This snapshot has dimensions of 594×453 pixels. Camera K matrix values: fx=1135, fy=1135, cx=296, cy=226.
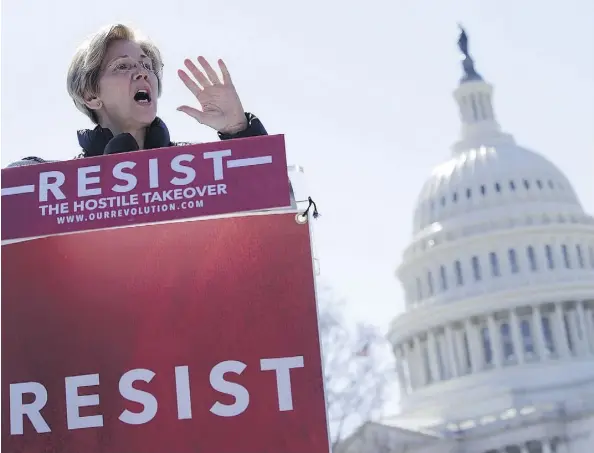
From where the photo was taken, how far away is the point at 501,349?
6481 cm

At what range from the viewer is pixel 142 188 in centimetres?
240

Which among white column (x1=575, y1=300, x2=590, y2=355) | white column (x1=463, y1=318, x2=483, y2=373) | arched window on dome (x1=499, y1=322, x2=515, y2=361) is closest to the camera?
white column (x1=575, y1=300, x2=590, y2=355)

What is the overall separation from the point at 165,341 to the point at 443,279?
67613mm

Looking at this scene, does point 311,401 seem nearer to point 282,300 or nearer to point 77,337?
point 282,300

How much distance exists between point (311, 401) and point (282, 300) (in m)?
0.22

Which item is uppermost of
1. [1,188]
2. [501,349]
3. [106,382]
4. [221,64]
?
[501,349]

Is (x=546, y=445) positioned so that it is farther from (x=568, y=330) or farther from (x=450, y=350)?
(x=450, y=350)

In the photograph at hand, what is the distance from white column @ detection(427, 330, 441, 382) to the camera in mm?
66562

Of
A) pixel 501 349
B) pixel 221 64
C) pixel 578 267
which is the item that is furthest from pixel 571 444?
pixel 221 64

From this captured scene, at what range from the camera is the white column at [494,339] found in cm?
6400

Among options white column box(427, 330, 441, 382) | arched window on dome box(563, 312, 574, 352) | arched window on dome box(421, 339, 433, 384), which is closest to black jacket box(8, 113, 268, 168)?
arched window on dome box(563, 312, 574, 352)

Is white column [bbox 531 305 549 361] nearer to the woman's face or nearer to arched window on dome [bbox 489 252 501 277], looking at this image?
arched window on dome [bbox 489 252 501 277]

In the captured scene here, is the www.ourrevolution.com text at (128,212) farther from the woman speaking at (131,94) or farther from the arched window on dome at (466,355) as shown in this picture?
the arched window on dome at (466,355)

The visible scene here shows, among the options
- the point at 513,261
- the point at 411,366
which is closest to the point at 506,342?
the point at 513,261
